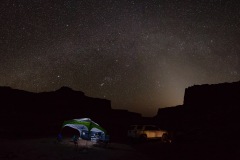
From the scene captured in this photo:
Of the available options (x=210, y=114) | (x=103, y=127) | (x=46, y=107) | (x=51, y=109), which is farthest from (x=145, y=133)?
(x=51, y=109)

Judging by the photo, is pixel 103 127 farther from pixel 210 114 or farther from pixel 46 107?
pixel 210 114

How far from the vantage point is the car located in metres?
24.4

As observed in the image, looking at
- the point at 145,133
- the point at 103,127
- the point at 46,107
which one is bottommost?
the point at 103,127

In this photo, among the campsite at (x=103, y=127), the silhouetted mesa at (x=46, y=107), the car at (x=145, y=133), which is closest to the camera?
the campsite at (x=103, y=127)

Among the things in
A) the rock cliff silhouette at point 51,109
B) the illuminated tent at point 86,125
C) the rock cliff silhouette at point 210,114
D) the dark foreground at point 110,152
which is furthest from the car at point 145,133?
the rock cliff silhouette at point 51,109

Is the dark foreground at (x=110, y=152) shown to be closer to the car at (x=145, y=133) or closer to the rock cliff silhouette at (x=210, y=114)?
the rock cliff silhouette at (x=210, y=114)

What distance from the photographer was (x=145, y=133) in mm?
24812

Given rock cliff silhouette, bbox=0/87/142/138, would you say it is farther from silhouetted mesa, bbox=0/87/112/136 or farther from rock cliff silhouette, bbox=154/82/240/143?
rock cliff silhouette, bbox=154/82/240/143

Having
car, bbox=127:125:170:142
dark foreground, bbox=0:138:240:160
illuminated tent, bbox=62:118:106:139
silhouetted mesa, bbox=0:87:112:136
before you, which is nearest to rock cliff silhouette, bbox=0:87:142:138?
silhouetted mesa, bbox=0:87:112:136

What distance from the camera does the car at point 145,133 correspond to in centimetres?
2439

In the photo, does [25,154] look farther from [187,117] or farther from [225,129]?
[187,117]

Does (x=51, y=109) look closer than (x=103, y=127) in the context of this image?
No

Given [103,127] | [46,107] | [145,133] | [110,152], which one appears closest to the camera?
[110,152]

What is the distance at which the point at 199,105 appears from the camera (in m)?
51.1
